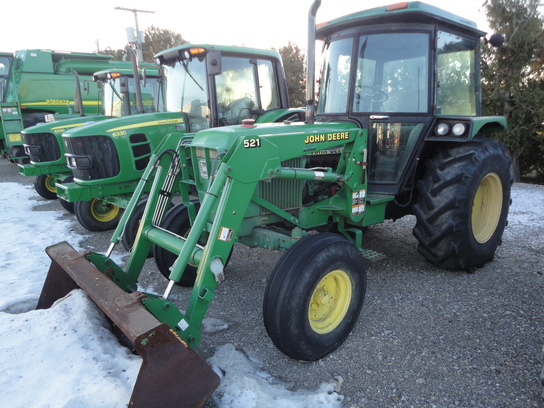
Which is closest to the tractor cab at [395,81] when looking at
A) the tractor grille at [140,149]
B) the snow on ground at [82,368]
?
the snow on ground at [82,368]

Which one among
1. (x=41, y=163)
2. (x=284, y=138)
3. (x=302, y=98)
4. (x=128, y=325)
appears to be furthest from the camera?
(x=302, y=98)

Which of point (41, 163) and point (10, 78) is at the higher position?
point (10, 78)

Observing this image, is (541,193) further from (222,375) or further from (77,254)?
(77,254)

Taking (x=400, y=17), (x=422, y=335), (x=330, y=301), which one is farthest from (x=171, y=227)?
(x=400, y=17)

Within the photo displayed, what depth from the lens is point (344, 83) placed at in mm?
3744

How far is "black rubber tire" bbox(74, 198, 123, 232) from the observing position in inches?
224

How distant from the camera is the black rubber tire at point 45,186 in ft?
26.1

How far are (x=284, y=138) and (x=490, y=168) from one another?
218 cm

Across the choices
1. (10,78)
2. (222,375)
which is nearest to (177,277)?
(222,375)

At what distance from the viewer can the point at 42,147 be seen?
698 centimetres

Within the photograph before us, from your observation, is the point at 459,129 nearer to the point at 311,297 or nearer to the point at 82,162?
the point at 311,297

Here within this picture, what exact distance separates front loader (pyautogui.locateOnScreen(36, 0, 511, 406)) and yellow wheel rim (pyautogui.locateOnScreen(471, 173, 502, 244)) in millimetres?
14

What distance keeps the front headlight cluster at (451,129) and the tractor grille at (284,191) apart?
4.56 ft

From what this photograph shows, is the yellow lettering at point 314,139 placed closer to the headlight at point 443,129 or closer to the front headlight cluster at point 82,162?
the headlight at point 443,129
